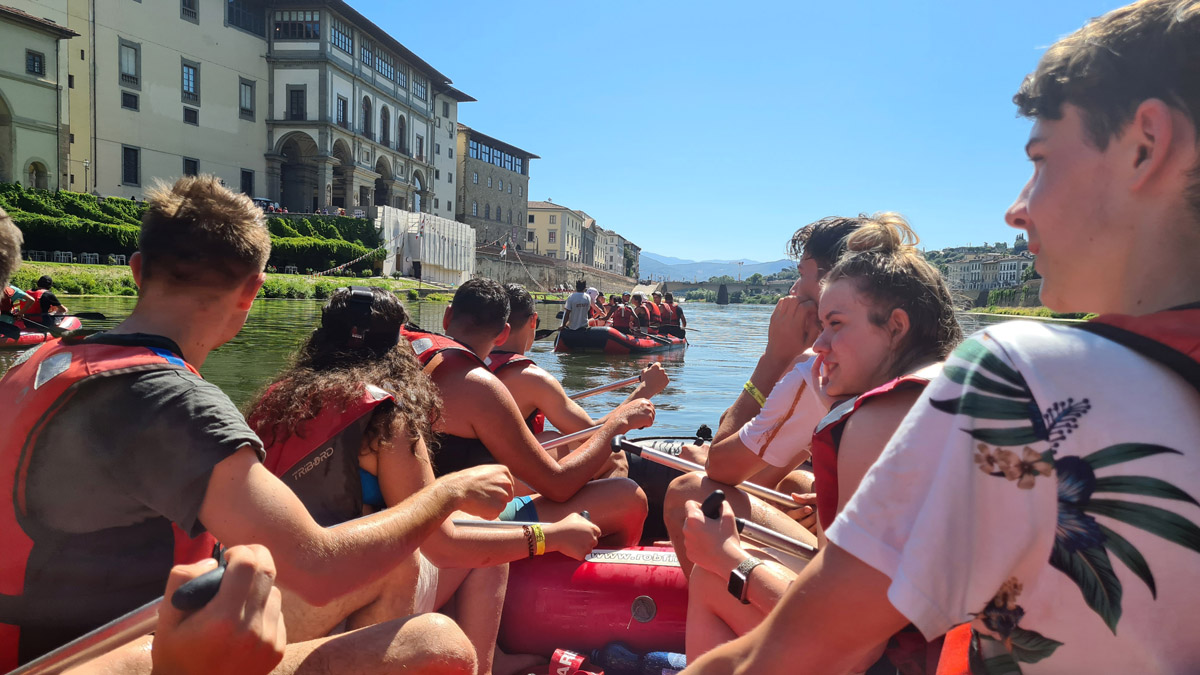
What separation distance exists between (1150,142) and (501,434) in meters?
2.56

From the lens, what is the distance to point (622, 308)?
18.8 meters

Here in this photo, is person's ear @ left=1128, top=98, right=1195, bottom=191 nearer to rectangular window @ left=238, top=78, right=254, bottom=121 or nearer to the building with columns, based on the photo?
rectangular window @ left=238, top=78, right=254, bottom=121

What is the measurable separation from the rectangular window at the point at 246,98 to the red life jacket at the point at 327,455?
47356 mm

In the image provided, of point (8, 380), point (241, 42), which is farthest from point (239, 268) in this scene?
point (241, 42)

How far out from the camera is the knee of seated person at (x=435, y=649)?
1.80 meters

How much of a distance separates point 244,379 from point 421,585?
10.4 m

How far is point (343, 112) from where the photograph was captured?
46562 mm

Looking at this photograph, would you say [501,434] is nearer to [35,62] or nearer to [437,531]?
[437,531]

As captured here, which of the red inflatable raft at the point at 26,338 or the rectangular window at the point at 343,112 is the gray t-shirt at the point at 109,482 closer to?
the red inflatable raft at the point at 26,338

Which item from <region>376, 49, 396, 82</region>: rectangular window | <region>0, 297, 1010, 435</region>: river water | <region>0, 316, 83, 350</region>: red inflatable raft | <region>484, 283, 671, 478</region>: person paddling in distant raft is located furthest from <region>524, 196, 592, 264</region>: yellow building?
<region>484, 283, 671, 478</region>: person paddling in distant raft

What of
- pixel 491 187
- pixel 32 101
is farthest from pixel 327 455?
pixel 491 187

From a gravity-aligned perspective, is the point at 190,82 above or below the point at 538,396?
above

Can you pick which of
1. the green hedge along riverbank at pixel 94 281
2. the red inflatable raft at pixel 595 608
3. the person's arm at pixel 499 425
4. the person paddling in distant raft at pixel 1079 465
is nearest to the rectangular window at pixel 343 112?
the green hedge along riverbank at pixel 94 281

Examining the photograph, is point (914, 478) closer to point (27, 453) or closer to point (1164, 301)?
point (1164, 301)
